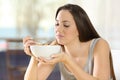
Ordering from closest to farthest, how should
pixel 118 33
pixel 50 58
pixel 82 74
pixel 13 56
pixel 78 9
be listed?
pixel 50 58 → pixel 82 74 → pixel 78 9 → pixel 118 33 → pixel 13 56

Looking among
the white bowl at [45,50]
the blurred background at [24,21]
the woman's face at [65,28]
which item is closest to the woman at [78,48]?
the woman's face at [65,28]

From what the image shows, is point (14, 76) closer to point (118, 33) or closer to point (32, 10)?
point (32, 10)

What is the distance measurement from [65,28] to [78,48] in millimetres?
204

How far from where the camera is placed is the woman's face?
1259 mm

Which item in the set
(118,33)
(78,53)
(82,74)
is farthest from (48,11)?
(82,74)

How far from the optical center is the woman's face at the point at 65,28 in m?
1.26

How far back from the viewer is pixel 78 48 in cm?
144

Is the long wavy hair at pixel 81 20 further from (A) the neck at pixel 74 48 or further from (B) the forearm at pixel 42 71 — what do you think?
(B) the forearm at pixel 42 71

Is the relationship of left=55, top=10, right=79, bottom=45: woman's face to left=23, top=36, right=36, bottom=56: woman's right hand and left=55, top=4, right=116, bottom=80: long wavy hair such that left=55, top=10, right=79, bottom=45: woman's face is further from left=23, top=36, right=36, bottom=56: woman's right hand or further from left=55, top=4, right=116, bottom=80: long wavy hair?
Result: left=23, top=36, right=36, bottom=56: woman's right hand

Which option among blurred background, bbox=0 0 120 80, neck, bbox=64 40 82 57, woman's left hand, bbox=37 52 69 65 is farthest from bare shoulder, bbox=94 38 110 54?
blurred background, bbox=0 0 120 80

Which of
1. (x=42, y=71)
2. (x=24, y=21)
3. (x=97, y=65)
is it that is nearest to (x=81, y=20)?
(x=97, y=65)

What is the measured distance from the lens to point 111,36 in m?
3.37

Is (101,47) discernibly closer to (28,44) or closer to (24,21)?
(28,44)

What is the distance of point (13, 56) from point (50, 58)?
9.16ft
